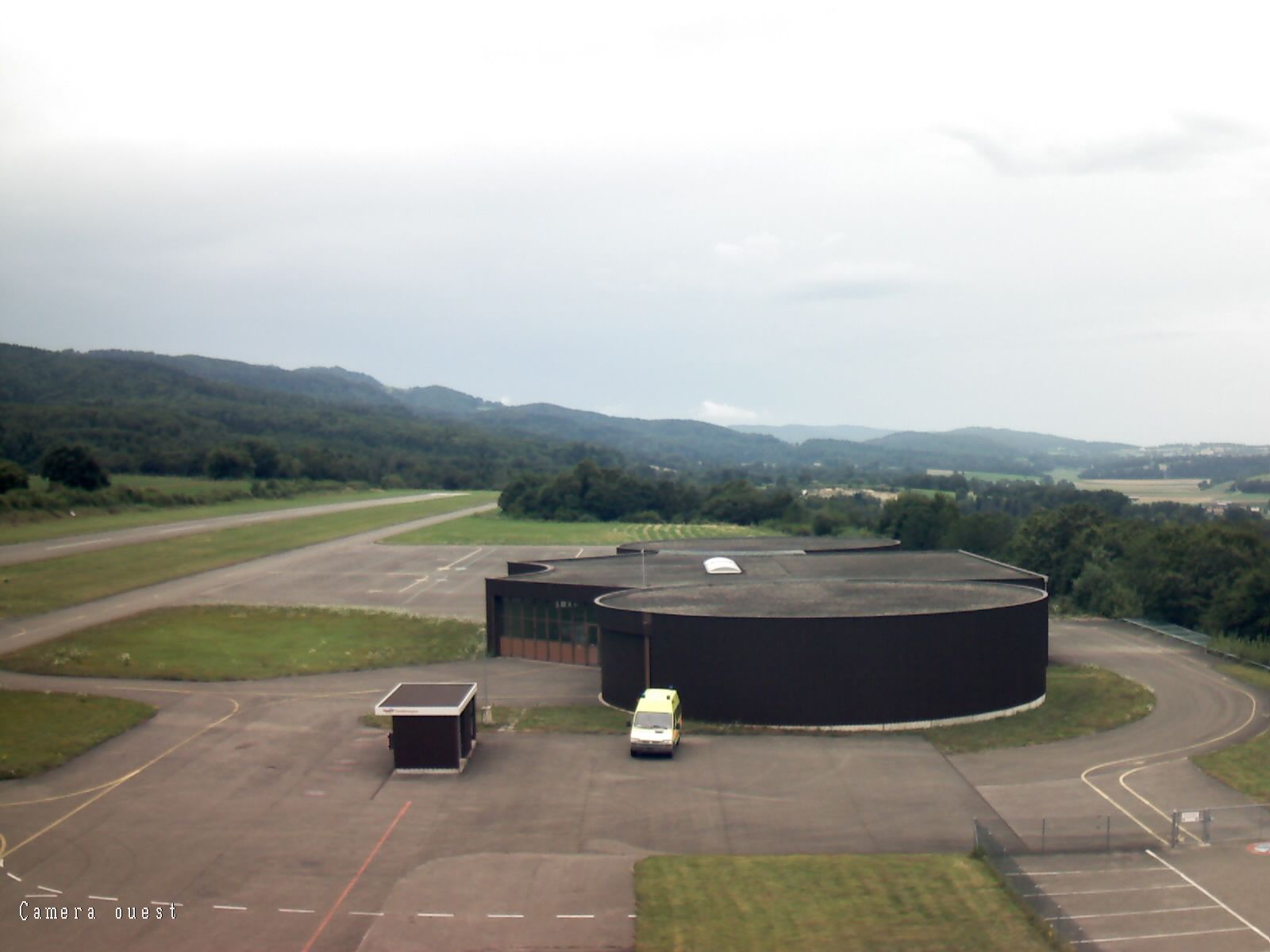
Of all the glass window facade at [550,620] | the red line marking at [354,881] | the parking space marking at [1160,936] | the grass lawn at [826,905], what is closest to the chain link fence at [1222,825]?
the parking space marking at [1160,936]

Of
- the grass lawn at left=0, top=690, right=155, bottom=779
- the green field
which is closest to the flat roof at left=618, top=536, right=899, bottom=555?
the grass lawn at left=0, top=690, right=155, bottom=779

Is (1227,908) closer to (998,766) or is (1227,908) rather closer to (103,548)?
(998,766)

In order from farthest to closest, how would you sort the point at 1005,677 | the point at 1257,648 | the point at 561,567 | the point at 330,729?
the point at 561,567
the point at 1257,648
the point at 1005,677
the point at 330,729

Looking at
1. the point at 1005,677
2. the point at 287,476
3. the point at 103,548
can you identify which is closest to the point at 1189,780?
the point at 1005,677

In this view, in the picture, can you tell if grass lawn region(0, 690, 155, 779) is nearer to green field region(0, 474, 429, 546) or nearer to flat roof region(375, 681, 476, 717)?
flat roof region(375, 681, 476, 717)

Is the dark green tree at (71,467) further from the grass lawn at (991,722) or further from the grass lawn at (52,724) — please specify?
the grass lawn at (991,722)

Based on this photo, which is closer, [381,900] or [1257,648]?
[381,900]
